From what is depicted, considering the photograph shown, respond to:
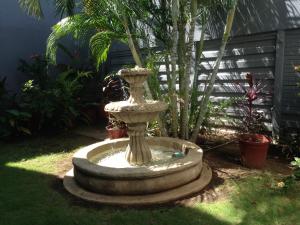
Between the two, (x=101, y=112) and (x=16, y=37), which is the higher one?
(x=16, y=37)

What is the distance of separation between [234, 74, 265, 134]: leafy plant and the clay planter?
0.52m

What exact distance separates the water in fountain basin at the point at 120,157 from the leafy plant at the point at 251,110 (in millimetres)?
1428

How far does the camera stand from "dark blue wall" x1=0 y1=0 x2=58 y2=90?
8.91 m

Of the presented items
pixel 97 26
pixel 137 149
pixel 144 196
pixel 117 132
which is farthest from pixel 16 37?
pixel 144 196

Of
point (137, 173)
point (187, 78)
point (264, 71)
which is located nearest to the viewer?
point (137, 173)

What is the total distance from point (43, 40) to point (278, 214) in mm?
8080

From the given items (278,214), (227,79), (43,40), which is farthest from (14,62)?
(278,214)

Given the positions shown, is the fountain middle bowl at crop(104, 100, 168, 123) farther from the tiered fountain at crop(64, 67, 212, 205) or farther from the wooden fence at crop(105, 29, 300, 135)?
the wooden fence at crop(105, 29, 300, 135)

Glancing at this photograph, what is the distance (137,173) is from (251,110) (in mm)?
2694

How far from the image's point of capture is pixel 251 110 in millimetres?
5840

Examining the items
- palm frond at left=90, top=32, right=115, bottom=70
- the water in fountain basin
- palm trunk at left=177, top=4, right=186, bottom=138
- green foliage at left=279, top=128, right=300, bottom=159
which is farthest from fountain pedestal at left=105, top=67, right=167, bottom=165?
green foliage at left=279, top=128, right=300, bottom=159

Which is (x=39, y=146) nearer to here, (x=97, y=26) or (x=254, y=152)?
(x=97, y=26)

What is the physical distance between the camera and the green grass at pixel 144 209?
3670mm

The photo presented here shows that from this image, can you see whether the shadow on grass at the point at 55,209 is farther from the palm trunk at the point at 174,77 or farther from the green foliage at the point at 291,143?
the green foliage at the point at 291,143
